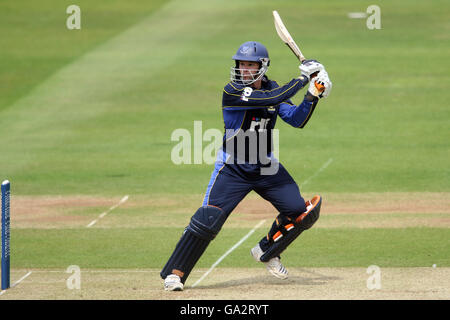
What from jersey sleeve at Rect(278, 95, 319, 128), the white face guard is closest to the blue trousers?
jersey sleeve at Rect(278, 95, 319, 128)

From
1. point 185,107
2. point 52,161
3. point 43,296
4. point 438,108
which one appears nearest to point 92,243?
point 43,296

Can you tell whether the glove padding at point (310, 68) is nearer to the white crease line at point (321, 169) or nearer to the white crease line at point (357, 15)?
the white crease line at point (321, 169)

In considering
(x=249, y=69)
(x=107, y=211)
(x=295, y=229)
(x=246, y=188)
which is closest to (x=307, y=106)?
(x=249, y=69)

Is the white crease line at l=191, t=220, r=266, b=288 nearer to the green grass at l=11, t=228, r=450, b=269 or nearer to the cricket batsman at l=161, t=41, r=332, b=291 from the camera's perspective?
the green grass at l=11, t=228, r=450, b=269

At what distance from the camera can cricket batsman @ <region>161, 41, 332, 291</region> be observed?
26.6 ft

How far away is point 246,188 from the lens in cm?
827

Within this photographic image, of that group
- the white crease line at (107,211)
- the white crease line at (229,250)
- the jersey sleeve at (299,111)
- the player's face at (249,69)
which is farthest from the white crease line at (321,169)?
the player's face at (249,69)

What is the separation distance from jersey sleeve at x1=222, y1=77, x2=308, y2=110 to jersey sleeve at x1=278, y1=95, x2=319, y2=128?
7.5 inches

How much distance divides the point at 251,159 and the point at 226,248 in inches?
94.1

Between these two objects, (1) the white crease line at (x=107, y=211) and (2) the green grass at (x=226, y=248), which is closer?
(2) the green grass at (x=226, y=248)

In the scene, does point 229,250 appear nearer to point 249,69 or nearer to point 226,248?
point 226,248

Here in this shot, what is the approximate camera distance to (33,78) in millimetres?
21000

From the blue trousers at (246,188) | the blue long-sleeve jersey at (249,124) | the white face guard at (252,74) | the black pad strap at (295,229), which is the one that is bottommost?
the black pad strap at (295,229)

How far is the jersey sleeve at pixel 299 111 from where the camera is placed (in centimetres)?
823
